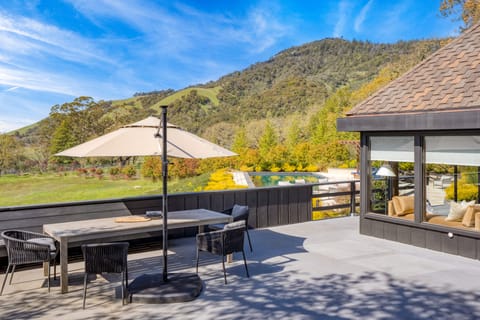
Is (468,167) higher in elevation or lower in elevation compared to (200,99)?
lower

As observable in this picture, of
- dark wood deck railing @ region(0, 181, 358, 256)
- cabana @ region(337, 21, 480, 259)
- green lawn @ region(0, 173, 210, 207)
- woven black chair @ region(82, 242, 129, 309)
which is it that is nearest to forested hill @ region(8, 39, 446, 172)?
green lawn @ region(0, 173, 210, 207)

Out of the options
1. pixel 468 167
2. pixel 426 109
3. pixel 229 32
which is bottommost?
pixel 468 167

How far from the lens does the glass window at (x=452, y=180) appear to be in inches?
240

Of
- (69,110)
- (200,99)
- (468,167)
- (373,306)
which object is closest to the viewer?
(373,306)

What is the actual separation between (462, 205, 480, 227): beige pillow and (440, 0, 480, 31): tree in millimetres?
13143

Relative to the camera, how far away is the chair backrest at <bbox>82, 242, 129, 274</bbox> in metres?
4.15

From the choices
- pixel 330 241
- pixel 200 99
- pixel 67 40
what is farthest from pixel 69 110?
pixel 330 241

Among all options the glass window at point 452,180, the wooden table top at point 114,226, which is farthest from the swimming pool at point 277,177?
the wooden table top at point 114,226

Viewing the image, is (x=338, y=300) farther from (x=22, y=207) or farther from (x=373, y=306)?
(x=22, y=207)

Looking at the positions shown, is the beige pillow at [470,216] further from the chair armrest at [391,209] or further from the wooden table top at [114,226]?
the wooden table top at [114,226]

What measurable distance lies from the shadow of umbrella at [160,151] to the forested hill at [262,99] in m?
21.5

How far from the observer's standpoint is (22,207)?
5.86m

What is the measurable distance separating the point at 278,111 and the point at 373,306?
133 ft

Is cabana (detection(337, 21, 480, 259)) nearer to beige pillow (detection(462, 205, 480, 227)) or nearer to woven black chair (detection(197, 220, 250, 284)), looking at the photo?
beige pillow (detection(462, 205, 480, 227))
